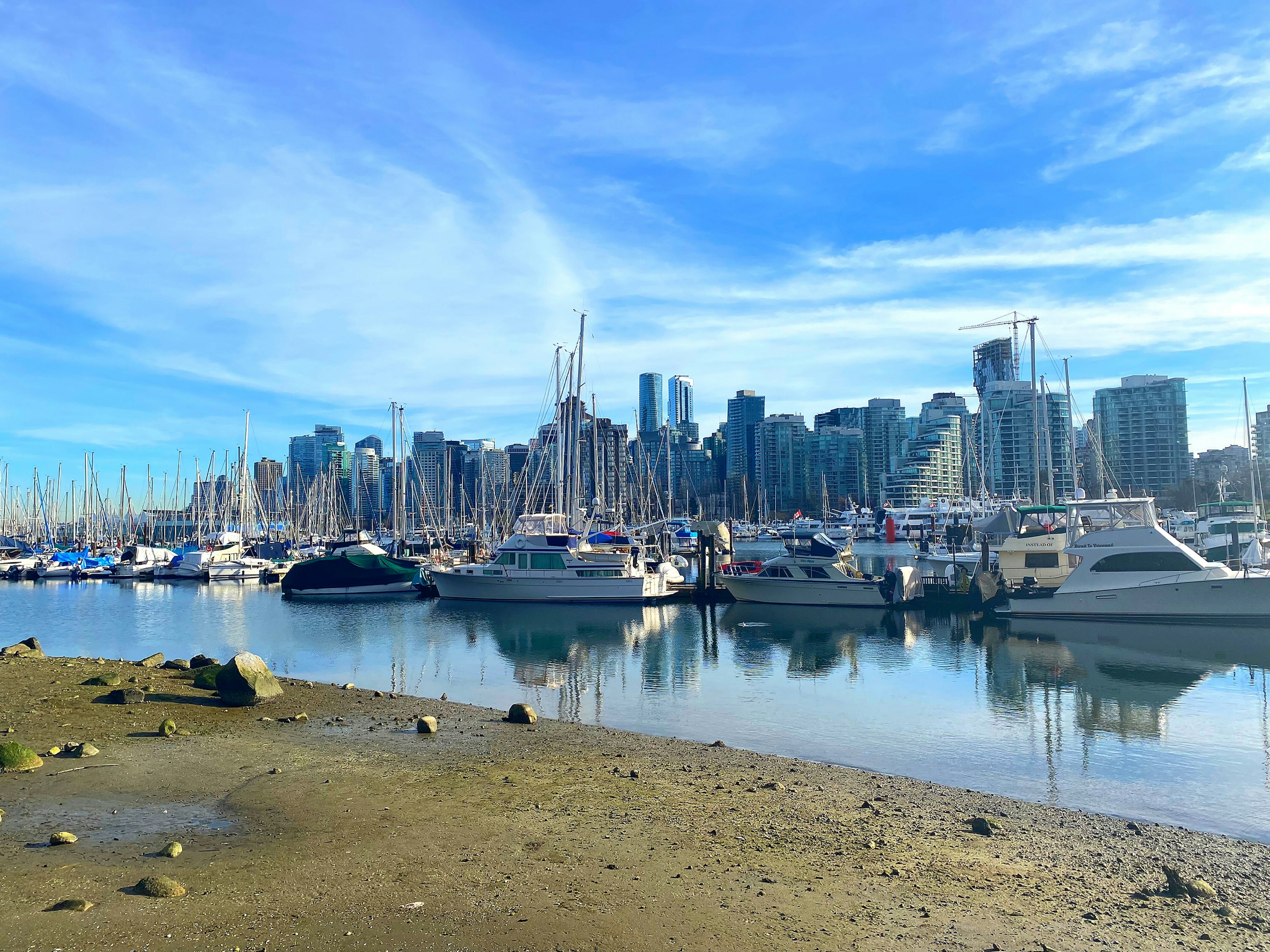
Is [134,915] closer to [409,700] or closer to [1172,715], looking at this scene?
[409,700]

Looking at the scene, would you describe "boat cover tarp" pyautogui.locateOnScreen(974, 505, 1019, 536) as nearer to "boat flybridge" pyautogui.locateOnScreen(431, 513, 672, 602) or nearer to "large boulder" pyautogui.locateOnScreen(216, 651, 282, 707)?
"boat flybridge" pyautogui.locateOnScreen(431, 513, 672, 602)

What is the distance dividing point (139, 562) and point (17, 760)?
80560mm

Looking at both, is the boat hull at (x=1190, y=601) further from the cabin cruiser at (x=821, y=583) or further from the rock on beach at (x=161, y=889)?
the rock on beach at (x=161, y=889)

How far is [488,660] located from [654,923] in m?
25.0

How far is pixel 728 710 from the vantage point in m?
22.7

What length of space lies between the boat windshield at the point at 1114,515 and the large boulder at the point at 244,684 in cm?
3619

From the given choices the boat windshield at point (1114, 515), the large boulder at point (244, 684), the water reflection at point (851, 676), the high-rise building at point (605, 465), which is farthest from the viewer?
the high-rise building at point (605, 465)

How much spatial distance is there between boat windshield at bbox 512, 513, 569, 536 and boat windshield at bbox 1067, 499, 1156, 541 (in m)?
30.0

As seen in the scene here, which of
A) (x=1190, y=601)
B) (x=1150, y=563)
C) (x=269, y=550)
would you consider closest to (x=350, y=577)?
(x=269, y=550)

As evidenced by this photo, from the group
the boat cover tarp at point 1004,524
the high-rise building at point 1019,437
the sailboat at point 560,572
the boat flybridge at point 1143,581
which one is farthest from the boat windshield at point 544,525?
the high-rise building at point 1019,437

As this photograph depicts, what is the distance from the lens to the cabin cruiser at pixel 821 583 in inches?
1813

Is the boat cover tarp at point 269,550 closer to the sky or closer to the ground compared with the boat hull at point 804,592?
closer to the sky

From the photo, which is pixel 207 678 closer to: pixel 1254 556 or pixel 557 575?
pixel 557 575

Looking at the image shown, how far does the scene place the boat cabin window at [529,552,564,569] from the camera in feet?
171
